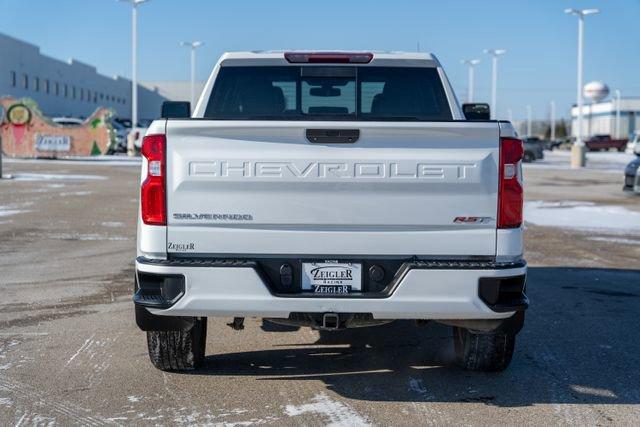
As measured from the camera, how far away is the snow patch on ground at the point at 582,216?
15031 millimetres

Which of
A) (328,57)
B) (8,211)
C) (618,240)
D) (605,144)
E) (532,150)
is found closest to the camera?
(328,57)

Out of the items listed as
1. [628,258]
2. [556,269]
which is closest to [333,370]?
[556,269]

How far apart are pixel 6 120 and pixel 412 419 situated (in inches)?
1467

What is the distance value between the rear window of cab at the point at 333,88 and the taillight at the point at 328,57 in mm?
114

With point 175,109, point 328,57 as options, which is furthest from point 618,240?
point 175,109

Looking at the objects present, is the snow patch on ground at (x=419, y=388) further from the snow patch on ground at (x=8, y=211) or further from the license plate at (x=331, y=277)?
the snow patch on ground at (x=8, y=211)

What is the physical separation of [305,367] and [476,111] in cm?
244

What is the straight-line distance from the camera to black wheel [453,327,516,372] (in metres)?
5.43

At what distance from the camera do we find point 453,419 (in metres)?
4.69

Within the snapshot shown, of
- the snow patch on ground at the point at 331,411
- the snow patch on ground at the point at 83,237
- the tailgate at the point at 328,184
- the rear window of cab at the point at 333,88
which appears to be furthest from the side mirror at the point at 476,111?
the snow patch on ground at the point at 83,237

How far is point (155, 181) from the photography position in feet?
15.1

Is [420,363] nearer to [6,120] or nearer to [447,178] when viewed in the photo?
[447,178]

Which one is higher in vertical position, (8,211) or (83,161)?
(83,161)

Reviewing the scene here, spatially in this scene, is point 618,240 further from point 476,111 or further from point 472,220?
point 472,220
